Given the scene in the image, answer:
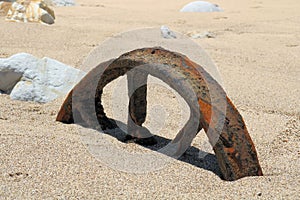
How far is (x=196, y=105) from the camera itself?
69.4 inches

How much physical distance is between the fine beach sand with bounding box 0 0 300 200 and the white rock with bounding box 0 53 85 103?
0.29 ft

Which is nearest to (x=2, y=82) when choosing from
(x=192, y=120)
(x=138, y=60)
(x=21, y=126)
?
(x=21, y=126)

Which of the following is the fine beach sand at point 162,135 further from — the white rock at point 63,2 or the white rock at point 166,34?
the white rock at point 63,2

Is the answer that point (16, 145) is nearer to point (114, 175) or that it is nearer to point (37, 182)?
point (37, 182)

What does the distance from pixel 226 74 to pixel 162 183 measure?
6.54 feet

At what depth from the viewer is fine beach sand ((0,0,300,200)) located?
1656 millimetres

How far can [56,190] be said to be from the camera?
5.33 feet

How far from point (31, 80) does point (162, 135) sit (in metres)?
0.94

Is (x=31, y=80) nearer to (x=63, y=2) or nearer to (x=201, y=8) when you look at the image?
(x=201, y=8)

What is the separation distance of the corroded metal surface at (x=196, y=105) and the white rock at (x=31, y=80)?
2.28 ft

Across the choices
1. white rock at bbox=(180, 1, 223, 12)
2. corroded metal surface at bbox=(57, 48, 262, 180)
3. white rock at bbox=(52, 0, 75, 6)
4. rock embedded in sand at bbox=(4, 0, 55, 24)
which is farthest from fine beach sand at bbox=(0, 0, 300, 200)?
white rock at bbox=(52, 0, 75, 6)

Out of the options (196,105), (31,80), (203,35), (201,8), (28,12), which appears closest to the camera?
(196,105)

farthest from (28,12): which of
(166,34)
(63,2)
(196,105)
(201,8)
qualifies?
(196,105)

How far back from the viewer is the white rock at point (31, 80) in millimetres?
2707
